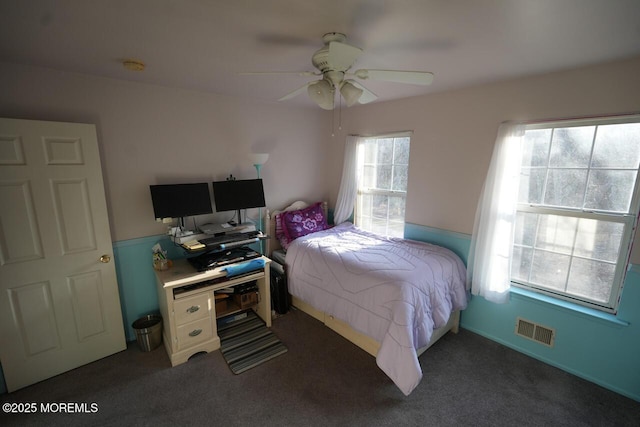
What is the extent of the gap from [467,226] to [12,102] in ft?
12.3

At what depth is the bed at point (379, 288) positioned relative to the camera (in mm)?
1926

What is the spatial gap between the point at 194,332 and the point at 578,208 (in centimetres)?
326

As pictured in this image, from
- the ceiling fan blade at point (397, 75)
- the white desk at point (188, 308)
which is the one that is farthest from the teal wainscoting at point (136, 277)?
the ceiling fan blade at point (397, 75)

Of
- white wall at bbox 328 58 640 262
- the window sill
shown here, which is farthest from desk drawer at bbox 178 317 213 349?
the window sill

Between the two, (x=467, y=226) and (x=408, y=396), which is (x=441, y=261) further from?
(x=408, y=396)

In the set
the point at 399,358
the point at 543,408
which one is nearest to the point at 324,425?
the point at 399,358

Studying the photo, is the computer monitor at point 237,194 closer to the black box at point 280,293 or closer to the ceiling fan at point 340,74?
the black box at point 280,293

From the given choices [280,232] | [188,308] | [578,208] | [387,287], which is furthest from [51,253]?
[578,208]

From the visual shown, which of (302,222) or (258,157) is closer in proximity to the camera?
(258,157)

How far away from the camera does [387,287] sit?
2.05m

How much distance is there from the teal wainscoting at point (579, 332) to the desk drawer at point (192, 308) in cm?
243

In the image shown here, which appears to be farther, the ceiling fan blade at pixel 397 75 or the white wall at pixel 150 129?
the white wall at pixel 150 129

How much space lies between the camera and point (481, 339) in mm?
2590

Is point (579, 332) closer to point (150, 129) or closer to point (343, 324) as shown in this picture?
point (343, 324)
